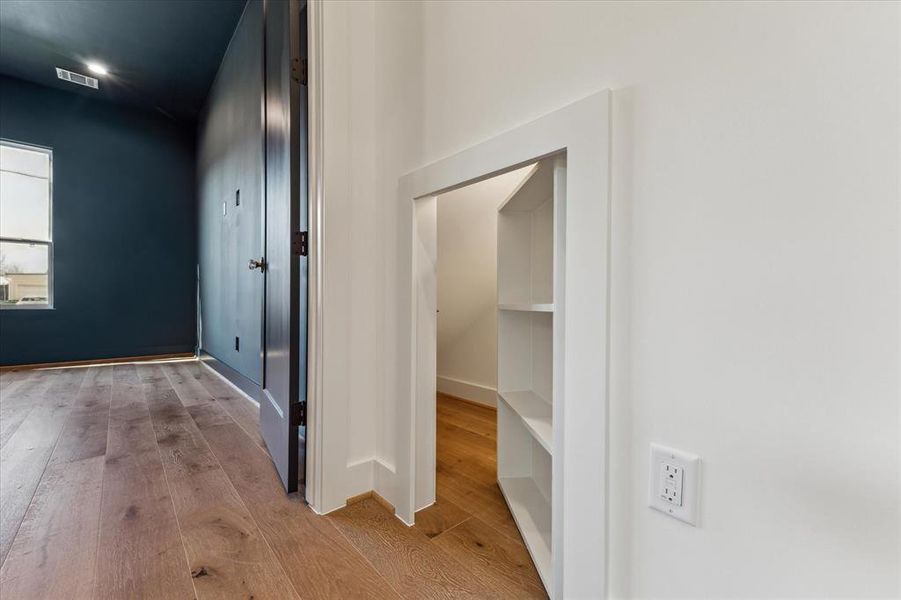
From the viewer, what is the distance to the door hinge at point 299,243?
4.50 ft

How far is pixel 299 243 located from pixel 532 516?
3.84ft

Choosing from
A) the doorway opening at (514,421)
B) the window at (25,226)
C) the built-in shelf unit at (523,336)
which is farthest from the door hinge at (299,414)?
the window at (25,226)

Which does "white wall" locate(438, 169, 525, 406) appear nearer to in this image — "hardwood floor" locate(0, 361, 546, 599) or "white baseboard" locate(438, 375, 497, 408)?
"white baseboard" locate(438, 375, 497, 408)

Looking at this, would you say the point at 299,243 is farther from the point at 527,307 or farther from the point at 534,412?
the point at 534,412

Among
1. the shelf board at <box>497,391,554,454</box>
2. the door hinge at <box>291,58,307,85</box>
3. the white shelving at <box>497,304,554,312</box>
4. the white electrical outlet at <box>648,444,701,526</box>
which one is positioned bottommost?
the shelf board at <box>497,391,554,454</box>

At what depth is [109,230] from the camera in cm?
408

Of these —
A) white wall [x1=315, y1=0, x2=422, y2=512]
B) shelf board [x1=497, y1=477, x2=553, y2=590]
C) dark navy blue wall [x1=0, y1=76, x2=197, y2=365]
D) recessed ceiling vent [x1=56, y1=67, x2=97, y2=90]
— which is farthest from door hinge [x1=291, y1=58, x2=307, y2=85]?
dark navy blue wall [x1=0, y1=76, x2=197, y2=365]

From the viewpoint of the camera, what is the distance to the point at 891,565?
487mm

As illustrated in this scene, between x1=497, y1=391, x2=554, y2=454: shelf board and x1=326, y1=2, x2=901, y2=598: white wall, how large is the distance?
12.5 inches

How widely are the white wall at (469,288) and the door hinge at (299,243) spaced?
967 mm

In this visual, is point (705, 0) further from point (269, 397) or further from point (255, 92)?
point (255, 92)

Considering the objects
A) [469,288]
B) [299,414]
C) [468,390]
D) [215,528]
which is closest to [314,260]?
[299,414]

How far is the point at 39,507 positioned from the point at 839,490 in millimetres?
2046

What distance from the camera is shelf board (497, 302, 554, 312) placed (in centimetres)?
107
